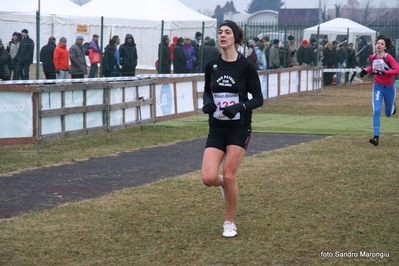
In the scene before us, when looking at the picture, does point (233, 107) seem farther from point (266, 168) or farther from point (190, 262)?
point (266, 168)

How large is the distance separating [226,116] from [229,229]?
1.04 meters

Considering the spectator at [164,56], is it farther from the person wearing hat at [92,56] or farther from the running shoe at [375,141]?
the running shoe at [375,141]

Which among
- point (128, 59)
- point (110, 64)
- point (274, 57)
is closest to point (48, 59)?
point (110, 64)

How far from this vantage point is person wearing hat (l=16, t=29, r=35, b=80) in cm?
1919

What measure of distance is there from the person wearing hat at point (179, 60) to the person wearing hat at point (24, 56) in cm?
782

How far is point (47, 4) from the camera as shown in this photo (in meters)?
37.8

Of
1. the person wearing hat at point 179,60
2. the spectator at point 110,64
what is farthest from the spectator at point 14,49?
the person wearing hat at point 179,60

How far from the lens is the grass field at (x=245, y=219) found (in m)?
6.64

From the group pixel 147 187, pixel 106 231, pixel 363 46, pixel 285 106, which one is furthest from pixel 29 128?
pixel 363 46

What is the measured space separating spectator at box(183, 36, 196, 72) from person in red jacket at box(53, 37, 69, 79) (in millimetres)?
6506

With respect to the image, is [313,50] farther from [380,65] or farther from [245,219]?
[245,219]

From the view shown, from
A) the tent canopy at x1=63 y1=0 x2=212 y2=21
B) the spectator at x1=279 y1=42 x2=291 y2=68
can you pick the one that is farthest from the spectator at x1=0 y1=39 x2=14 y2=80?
the tent canopy at x1=63 y1=0 x2=212 y2=21

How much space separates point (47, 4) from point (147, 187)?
2934 centimetres

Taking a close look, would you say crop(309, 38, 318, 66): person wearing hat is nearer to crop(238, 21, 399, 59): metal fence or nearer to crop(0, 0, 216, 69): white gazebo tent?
crop(238, 21, 399, 59): metal fence
